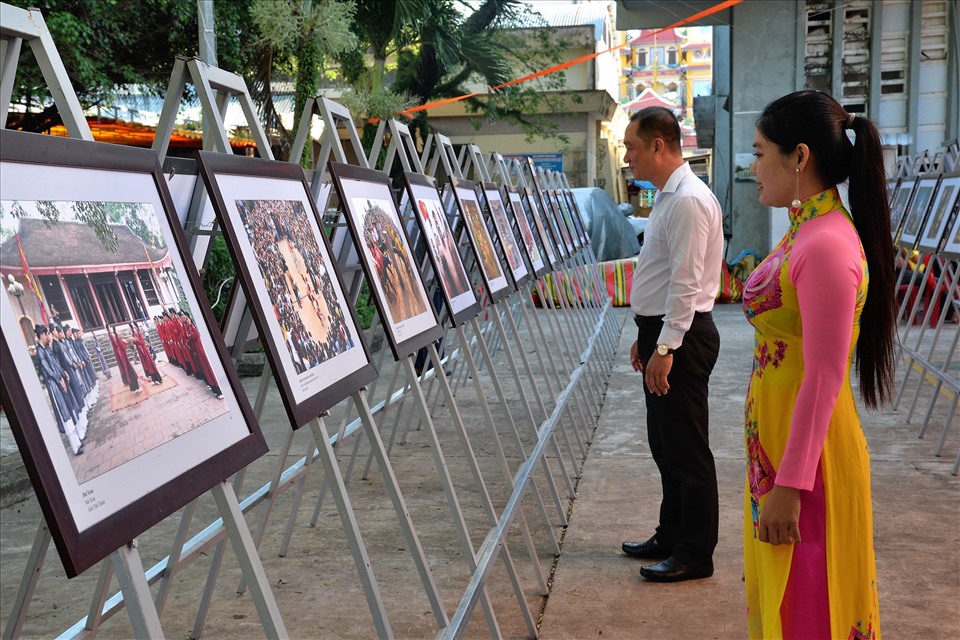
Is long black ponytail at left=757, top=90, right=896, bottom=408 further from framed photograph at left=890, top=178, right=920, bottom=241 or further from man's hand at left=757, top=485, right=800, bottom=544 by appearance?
framed photograph at left=890, top=178, right=920, bottom=241

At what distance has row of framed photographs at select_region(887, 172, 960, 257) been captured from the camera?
617 cm

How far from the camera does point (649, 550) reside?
4105mm

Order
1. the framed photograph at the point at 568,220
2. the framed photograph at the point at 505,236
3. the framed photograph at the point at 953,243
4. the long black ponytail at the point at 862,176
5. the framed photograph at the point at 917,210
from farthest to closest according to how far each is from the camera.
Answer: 1. the framed photograph at the point at 568,220
2. the framed photograph at the point at 917,210
3. the framed photograph at the point at 953,243
4. the framed photograph at the point at 505,236
5. the long black ponytail at the point at 862,176

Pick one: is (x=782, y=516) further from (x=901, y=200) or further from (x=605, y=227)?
(x=605, y=227)

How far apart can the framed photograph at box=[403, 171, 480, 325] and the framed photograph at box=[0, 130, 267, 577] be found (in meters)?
1.69

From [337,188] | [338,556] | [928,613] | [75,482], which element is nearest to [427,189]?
[337,188]

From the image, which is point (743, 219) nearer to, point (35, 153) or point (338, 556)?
point (338, 556)

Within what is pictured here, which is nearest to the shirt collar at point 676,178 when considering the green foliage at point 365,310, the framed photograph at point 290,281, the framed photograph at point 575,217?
the framed photograph at point 290,281

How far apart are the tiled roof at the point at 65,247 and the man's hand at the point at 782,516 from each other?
133 cm

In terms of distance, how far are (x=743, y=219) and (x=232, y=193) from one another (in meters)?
12.3

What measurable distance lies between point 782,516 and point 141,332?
132 cm

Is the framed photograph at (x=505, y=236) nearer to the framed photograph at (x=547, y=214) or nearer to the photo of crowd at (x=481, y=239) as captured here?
the photo of crowd at (x=481, y=239)

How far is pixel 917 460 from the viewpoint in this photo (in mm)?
5543

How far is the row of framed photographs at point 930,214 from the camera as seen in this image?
6.17m
